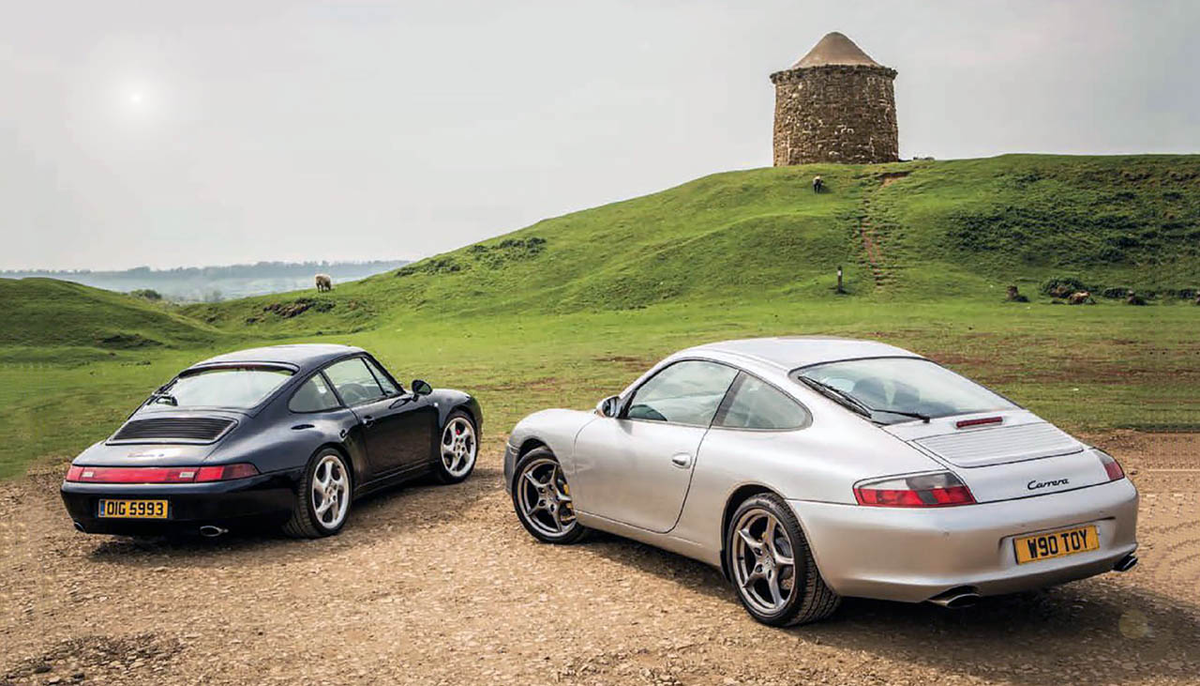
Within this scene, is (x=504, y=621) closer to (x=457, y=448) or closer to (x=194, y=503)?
(x=194, y=503)

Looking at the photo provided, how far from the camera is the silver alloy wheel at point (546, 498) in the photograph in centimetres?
869

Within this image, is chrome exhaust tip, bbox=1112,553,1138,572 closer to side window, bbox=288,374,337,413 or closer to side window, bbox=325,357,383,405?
side window, bbox=288,374,337,413

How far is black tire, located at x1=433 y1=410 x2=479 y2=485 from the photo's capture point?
1112 centimetres

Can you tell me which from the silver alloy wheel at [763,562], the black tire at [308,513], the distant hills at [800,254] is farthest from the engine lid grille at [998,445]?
the distant hills at [800,254]

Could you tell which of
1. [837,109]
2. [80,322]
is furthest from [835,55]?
[80,322]

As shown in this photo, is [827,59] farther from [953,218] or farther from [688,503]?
[688,503]

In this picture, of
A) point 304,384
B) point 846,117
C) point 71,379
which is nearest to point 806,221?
point 846,117

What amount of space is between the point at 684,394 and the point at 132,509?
14.3 ft

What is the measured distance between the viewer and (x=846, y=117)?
283 feet

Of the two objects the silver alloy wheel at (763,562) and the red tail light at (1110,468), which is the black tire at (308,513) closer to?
the silver alloy wheel at (763,562)

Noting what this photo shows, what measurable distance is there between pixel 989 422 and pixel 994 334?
26049mm

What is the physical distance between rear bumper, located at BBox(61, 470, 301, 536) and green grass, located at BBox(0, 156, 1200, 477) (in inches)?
229

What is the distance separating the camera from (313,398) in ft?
31.8

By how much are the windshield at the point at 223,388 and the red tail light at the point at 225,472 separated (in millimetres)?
756
